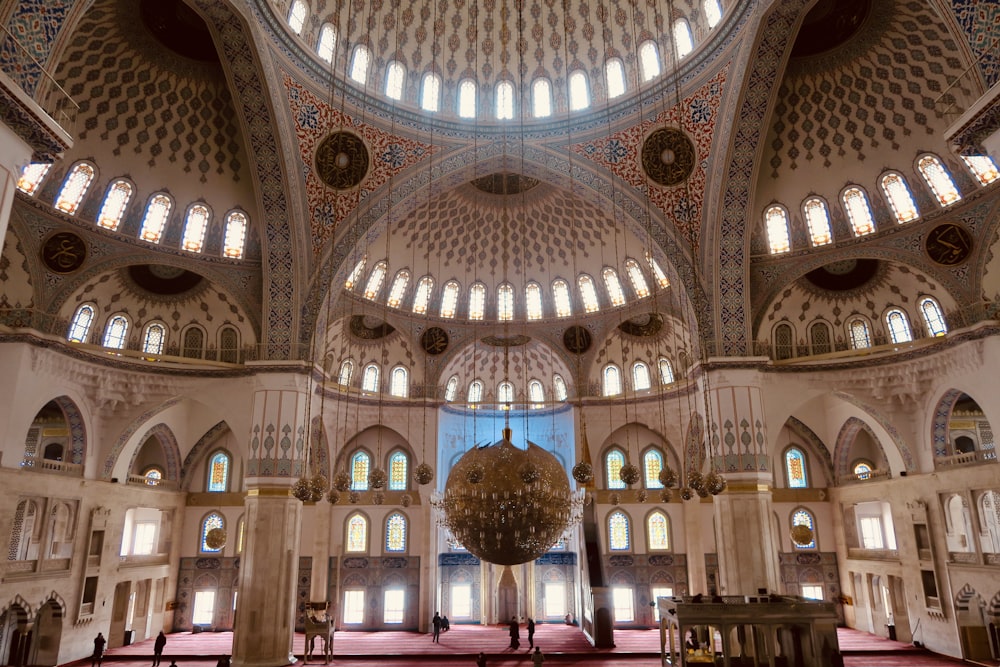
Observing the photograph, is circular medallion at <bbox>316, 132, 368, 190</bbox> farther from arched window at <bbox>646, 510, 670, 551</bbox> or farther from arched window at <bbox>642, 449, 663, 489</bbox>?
arched window at <bbox>646, 510, 670, 551</bbox>

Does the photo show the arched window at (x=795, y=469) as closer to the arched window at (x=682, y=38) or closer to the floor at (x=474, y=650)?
the floor at (x=474, y=650)

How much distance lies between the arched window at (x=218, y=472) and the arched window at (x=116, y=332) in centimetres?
532

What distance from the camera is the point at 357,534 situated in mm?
20000

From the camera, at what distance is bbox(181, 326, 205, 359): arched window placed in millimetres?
15414

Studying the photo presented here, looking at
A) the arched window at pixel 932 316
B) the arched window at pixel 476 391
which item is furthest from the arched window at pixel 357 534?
the arched window at pixel 932 316

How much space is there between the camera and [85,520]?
1447cm

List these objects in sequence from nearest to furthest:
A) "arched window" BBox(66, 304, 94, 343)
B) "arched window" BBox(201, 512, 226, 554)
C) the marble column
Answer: the marble column, "arched window" BBox(66, 304, 94, 343), "arched window" BBox(201, 512, 226, 554)

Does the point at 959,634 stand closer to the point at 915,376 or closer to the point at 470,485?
the point at 915,376

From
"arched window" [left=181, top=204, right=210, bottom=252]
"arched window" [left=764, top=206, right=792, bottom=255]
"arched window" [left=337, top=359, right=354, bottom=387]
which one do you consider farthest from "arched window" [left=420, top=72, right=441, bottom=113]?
"arched window" [left=337, top=359, right=354, bottom=387]

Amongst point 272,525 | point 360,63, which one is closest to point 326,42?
point 360,63

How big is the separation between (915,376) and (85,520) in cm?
1848

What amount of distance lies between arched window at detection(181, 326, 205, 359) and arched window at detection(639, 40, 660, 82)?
11.8 metres

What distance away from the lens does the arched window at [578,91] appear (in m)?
Result: 15.3

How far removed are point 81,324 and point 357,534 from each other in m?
9.78
